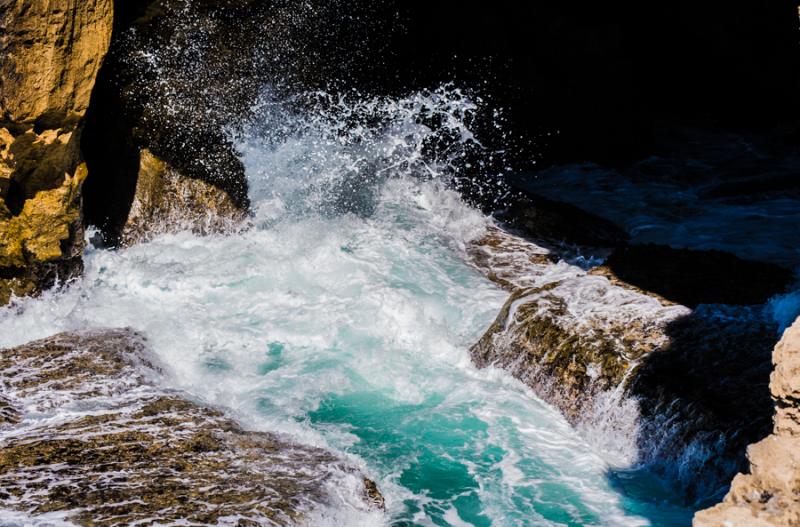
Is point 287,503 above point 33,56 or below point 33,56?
below

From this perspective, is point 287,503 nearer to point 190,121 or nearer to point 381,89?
point 190,121

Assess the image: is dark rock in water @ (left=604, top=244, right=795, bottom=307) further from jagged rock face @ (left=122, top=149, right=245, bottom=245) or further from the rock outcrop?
jagged rock face @ (left=122, top=149, right=245, bottom=245)

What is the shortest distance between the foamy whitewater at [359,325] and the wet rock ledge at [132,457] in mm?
223

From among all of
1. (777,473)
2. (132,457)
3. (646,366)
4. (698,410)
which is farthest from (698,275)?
(132,457)

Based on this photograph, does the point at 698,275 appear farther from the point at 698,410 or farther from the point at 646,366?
the point at 698,410

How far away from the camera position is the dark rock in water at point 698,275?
5.28 meters

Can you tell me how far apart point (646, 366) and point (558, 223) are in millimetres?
3765

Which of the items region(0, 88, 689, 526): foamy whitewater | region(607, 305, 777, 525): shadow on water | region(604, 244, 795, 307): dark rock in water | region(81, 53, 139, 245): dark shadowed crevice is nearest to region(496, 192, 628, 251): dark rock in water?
region(0, 88, 689, 526): foamy whitewater

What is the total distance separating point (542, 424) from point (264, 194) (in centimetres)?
476

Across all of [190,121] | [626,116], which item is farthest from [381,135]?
[626,116]

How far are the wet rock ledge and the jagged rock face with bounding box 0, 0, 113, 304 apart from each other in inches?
63.5

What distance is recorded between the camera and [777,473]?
2332 millimetres

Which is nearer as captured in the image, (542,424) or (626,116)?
(542,424)

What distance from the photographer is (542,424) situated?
4848 mm
